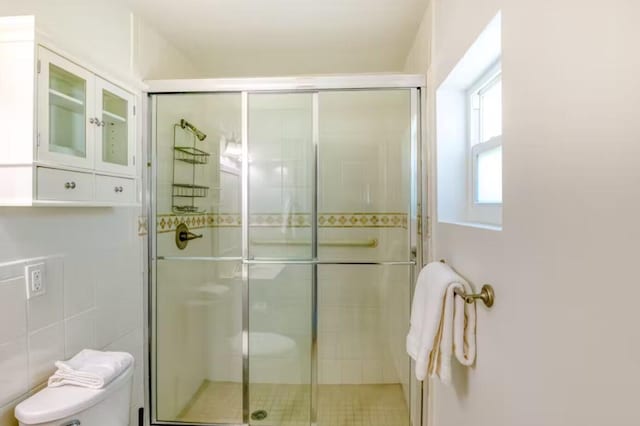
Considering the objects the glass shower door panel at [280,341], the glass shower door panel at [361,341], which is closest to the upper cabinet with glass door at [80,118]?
the glass shower door panel at [280,341]

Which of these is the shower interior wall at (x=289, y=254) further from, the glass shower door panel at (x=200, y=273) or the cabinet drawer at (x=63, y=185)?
the cabinet drawer at (x=63, y=185)

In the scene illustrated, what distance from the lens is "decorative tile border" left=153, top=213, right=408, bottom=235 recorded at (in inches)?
84.4

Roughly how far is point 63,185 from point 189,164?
3.56 ft

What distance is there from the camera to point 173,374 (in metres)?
2.18

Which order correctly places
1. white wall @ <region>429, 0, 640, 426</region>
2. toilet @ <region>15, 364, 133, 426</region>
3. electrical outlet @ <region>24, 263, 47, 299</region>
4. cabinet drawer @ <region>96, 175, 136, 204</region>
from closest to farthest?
white wall @ <region>429, 0, 640, 426</region> < toilet @ <region>15, 364, 133, 426</region> < electrical outlet @ <region>24, 263, 47, 299</region> < cabinet drawer @ <region>96, 175, 136, 204</region>

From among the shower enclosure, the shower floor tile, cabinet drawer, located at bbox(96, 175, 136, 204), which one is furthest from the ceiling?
the shower floor tile

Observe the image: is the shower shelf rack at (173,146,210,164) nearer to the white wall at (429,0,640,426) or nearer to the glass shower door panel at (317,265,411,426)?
the glass shower door panel at (317,265,411,426)

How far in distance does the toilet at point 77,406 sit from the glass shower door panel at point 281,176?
981 millimetres

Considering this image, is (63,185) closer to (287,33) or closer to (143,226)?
(143,226)

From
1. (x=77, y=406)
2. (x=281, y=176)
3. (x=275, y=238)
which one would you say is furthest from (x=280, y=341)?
(x=77, y=406)

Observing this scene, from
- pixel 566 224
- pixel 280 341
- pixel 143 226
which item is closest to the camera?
pixel 566 224

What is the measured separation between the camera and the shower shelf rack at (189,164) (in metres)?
2.21

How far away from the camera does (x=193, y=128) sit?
7.38 feet

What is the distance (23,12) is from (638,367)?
200 cm
